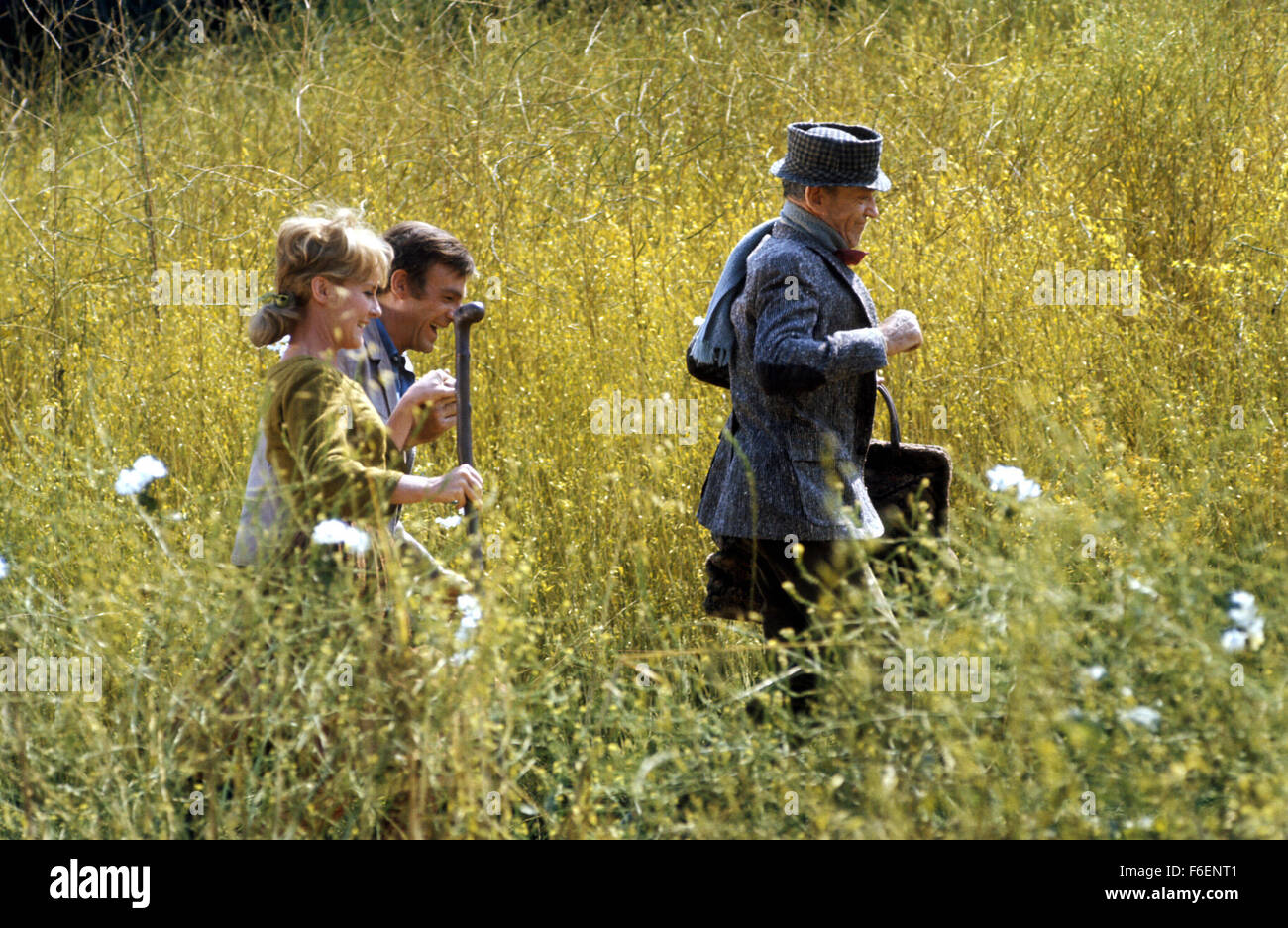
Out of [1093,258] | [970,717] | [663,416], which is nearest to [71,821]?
[970,717]

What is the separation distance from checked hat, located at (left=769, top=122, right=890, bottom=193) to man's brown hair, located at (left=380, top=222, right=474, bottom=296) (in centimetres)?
87

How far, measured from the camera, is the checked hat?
3.12 m

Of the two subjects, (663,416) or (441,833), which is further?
(663,416)

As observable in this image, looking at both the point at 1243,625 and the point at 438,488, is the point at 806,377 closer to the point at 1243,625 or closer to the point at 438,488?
the point at 438,488

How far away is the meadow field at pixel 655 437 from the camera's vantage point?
8.17ft

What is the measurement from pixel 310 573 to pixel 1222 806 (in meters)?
1.78

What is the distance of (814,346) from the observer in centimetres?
304

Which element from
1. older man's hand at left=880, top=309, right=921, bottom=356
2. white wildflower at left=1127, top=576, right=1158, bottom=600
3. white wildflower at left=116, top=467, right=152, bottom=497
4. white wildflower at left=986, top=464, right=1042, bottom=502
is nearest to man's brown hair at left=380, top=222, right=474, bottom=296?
white wildflower at left=116, top=467, right=152, bottom=497

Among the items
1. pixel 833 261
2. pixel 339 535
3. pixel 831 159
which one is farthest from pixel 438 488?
pixel 831 159

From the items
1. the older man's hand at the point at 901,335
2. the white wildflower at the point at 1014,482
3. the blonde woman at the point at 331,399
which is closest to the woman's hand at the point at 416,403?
the blonde woman at the point at 331,399

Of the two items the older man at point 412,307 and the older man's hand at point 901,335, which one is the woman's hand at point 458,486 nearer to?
the older man at point 412,307

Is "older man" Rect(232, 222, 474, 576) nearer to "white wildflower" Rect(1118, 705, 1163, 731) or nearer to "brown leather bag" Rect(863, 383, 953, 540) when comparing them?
"brown leather bag" Rect(863, 383, 953, 540)

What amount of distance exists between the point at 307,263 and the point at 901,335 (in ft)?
4.49

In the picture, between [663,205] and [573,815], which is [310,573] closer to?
[573,815]
